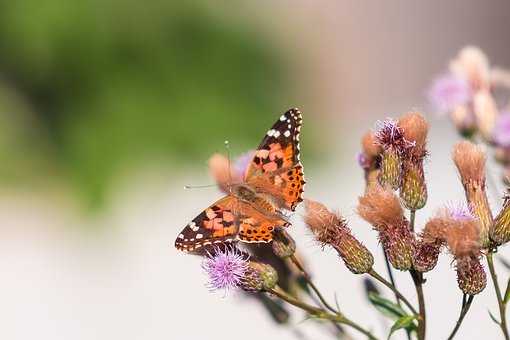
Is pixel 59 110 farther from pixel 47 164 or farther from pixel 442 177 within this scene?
pixel 442 177

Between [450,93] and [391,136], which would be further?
[450,93]

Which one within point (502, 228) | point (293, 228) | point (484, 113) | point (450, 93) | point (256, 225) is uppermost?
point (293, 228)

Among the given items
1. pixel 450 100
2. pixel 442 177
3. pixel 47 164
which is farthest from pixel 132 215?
pixel 450 100

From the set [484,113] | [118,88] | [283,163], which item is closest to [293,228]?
[484,113]

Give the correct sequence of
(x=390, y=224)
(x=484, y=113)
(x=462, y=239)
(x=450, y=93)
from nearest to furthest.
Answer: (x=462, y=239)
(x=390, y=224)
(x=484, y=113)
(x=450, y=93)

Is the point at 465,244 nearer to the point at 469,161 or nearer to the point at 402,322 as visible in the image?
the point at 402,322

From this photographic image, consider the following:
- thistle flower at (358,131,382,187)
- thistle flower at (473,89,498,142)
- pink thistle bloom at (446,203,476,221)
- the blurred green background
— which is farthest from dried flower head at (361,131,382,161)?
the blurred green background

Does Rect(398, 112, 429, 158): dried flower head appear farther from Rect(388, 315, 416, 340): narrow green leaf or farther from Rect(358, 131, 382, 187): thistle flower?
Rect(388, 315, 416, 340): narrow green leaf
